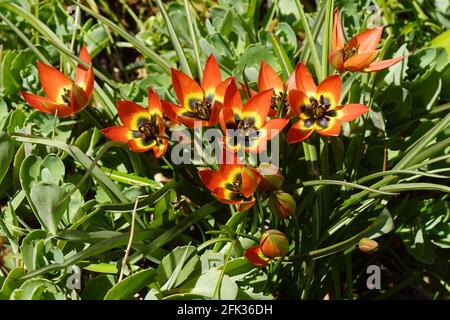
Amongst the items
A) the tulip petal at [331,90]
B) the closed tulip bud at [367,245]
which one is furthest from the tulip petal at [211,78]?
the closed tulip bud at [367,245]

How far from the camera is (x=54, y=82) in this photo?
1472mm

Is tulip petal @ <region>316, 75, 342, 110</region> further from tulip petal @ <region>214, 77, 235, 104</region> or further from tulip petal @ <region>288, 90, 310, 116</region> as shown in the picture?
tulip petal @ <region>214, 77, 235, 104</region>

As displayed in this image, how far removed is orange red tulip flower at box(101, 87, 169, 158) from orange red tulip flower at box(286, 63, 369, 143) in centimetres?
28

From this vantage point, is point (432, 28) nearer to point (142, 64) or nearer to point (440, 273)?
point (440, 273)

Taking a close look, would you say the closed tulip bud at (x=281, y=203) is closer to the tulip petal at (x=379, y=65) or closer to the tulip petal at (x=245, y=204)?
the tulip petal at (x=245, y=204)

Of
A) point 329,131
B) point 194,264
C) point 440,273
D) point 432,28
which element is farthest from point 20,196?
point 432,28

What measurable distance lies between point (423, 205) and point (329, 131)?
403 mm

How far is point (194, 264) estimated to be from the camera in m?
1.36

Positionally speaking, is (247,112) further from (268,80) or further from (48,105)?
(48,105)

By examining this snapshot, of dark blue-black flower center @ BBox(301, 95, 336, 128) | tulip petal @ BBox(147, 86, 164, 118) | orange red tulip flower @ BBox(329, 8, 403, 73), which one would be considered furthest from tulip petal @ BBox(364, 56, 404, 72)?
tulip petal @ BBox(147, 86, 164, 118)

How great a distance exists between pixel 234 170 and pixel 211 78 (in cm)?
23

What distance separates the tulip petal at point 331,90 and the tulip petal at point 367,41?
13cm

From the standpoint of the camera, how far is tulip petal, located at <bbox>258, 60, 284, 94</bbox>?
4.62 ft

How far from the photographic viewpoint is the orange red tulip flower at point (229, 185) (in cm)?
128
